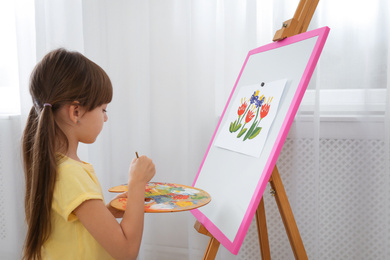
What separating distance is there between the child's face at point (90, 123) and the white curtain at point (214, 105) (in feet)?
2.11

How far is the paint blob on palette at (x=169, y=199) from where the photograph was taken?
0.90m

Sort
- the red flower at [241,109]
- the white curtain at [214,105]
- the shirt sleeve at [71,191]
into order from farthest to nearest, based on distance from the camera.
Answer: the white curtain at [214,105] → the red flower at [241,109] → the shirt sleeve at [71,191]

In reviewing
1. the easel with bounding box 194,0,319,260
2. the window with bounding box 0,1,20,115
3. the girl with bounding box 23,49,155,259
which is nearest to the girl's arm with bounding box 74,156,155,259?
the girl with bounding box 23,49,155,259

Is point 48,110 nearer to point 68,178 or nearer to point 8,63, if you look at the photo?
point 68,178

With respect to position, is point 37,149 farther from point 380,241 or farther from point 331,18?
point 380,241

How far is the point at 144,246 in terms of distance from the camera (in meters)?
1.75

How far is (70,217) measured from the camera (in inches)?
35.2

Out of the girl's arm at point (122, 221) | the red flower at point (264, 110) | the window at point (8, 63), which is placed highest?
the window at point (8, 63)

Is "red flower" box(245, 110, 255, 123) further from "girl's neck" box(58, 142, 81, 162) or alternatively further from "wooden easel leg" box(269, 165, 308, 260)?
"girl's neck" box(58, 142, 81, 162)

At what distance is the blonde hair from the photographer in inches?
35.2

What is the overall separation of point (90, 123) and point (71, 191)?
0.19m

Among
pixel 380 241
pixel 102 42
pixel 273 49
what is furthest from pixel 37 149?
pixel 380 241

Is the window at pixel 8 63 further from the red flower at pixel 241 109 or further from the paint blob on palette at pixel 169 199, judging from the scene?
the red flower at pixel 241 109

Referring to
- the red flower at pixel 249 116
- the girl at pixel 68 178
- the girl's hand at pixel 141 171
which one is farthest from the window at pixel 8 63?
the red flower at pixel 249 116
